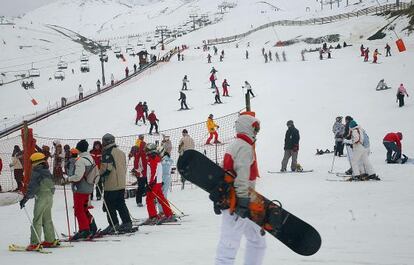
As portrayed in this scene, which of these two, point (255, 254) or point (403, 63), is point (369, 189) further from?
point (403, 63)

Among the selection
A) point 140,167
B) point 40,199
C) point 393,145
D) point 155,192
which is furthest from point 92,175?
point 393,145

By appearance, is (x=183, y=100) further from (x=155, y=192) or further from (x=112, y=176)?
(x=112, y=176)

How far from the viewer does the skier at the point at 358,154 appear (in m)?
11.6

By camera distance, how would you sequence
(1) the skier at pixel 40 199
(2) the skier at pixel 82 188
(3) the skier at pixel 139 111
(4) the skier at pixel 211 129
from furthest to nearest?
(3) the skier at pixel 139 111 < (4) the skier at pixel 211 129 < (2) the skier at pixel 82 188 < (1) the skier at pixel 40 199

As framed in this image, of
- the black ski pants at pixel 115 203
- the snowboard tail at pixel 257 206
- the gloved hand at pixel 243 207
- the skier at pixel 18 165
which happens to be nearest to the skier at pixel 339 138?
the black ski pants at pixel 115 203

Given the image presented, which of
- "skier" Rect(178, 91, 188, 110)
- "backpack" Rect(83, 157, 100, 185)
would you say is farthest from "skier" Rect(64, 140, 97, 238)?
"skier" Rect(178, 91, 188, 110)

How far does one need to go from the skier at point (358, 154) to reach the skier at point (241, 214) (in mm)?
7784

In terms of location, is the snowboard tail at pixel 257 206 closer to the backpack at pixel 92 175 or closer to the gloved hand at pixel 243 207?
the gloved hand at pixel 243 207

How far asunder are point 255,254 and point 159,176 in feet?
16.2

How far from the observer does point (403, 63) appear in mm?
32625

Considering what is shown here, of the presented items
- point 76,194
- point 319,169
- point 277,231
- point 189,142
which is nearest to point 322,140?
point 319,169

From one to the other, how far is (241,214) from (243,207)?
0.07m

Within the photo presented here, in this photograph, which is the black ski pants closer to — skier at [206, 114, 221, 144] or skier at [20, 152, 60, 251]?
skier at [20, 152, 60, 251]

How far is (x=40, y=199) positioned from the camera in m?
7.21
